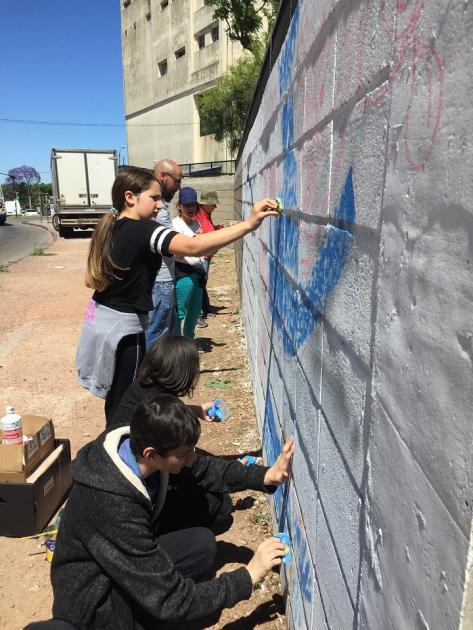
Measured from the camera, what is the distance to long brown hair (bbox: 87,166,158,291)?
8.51 feet

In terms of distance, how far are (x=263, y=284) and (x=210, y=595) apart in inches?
77.5

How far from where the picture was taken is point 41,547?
8.95ft

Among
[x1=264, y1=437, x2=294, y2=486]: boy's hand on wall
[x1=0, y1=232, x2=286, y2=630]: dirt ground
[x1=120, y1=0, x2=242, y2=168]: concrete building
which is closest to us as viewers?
[x1=264, y1=437, x2=294, y2=486]: boy's hand on wall

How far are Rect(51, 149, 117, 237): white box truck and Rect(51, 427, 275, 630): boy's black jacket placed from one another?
70.0 ft

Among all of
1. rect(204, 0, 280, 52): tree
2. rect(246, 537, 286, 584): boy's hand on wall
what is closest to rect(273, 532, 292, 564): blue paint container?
rect(246, 537, 286, 584): boy's hand on wall

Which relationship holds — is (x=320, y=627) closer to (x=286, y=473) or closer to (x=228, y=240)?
(x=286, y=473)

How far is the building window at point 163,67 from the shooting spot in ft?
122

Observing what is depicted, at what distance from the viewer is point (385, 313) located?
0.87m

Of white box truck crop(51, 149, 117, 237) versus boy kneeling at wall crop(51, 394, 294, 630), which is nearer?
boy kneeling at wall crop(51, 394, 294, 630)

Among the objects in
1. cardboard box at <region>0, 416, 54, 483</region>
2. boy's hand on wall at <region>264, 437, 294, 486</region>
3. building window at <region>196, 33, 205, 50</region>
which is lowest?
cardboard box at <region>0, 416, 54, 483</region>

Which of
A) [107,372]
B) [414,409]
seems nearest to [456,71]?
[414,409]

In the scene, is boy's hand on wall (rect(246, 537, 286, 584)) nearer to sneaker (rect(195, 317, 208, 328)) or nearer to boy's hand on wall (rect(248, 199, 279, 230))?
boy's hand on wall (rect(248, 199, 279, 230))

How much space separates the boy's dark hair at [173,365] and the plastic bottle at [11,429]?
0.89 m

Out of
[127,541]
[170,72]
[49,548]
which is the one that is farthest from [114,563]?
[170,72]
